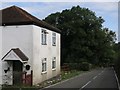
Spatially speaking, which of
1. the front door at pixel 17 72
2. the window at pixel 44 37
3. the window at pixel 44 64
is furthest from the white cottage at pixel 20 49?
the window at pixel 44 64

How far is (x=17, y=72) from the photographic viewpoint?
27.9 metres

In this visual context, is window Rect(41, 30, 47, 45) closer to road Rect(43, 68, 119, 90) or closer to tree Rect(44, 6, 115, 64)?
road Rect(43, 68, 119, 90)

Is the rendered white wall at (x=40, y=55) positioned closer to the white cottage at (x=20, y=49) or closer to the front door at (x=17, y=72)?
the white cottage at (x=20, y=49)

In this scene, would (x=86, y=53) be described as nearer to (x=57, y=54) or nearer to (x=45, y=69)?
(x=57, y=54)

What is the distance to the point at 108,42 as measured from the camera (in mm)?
76688

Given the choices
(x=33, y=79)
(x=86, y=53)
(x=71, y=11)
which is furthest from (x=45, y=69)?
(x=71, y=11)

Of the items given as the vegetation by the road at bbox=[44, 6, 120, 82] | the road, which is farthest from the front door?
the vegetation by the road at bbox=[44, 6, 120, 82]

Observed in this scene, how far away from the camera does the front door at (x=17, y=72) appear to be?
90.0ft

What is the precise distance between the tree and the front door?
132 feet

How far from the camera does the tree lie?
70500 millimetres

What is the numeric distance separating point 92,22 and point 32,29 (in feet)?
147

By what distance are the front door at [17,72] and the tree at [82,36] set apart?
40.3 m

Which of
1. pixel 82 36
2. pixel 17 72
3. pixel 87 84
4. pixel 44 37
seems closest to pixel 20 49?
pixel 17 72

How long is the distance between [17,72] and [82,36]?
43009 millimetres
